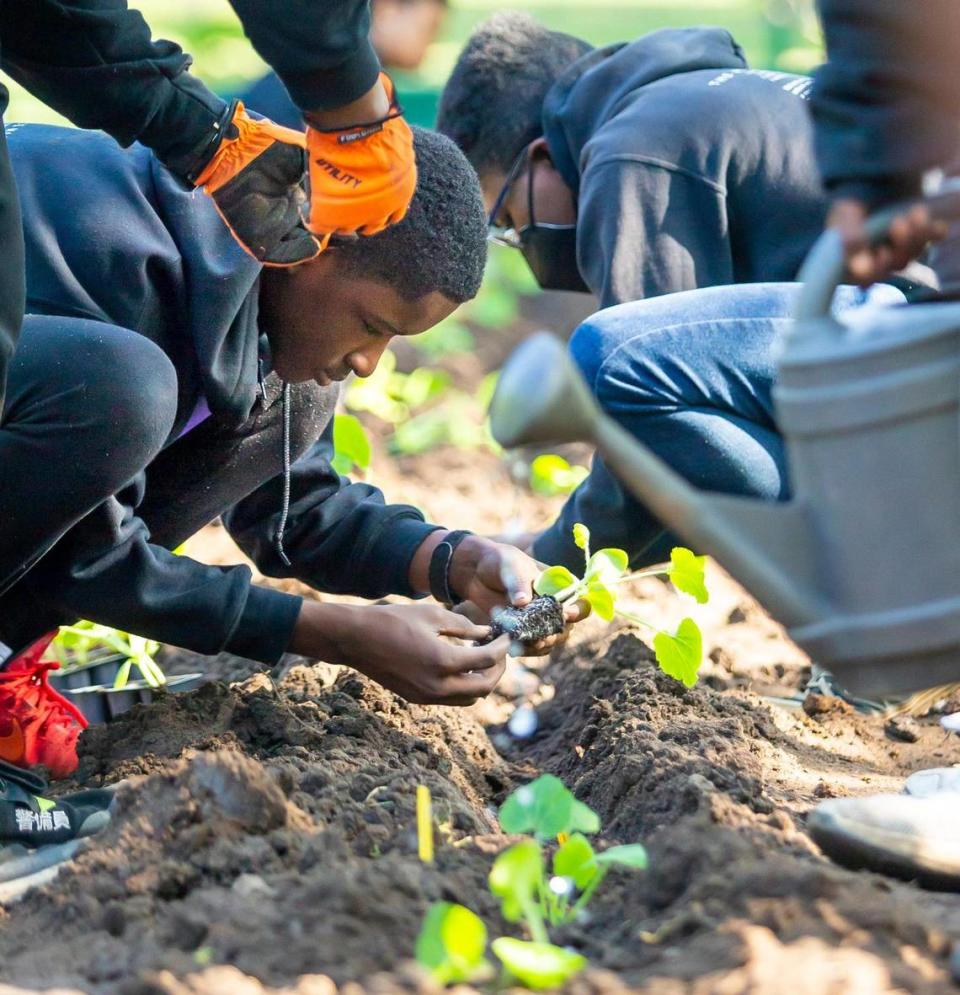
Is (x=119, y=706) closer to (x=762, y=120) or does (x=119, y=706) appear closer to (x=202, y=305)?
(x=202, y=305)

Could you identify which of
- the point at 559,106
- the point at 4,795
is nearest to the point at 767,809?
the point at 4,795

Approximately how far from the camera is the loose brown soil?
1.34m

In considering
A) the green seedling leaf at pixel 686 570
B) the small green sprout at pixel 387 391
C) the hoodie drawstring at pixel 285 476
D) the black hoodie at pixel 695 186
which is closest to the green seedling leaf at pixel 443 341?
the small green sprout at pixel 387 391

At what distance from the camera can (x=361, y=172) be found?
204cm

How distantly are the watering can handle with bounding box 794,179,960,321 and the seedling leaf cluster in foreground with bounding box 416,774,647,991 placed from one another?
0.61 metres

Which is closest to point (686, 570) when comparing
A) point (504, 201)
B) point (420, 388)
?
point (504, 201)

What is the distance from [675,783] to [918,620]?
63cm

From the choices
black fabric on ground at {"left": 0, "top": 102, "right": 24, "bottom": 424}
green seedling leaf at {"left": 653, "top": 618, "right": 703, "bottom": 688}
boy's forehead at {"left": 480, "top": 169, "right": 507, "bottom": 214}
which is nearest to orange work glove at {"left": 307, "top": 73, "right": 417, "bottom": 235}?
black fabric on ground at {"left": 0, "top": 102, "right": 24, "bottom": 424}

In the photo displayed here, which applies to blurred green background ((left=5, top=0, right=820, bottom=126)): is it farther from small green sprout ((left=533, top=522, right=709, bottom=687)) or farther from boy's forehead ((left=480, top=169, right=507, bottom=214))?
small green sprout ((left=533, top=522, right=709, bottom=687))

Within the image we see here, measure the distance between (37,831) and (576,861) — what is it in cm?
83

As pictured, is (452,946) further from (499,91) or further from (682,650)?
(499,91)

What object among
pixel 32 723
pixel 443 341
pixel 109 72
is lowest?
pixel 443 341

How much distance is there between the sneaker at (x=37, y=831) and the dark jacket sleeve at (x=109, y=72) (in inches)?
39.0

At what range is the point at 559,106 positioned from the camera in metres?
3.25
